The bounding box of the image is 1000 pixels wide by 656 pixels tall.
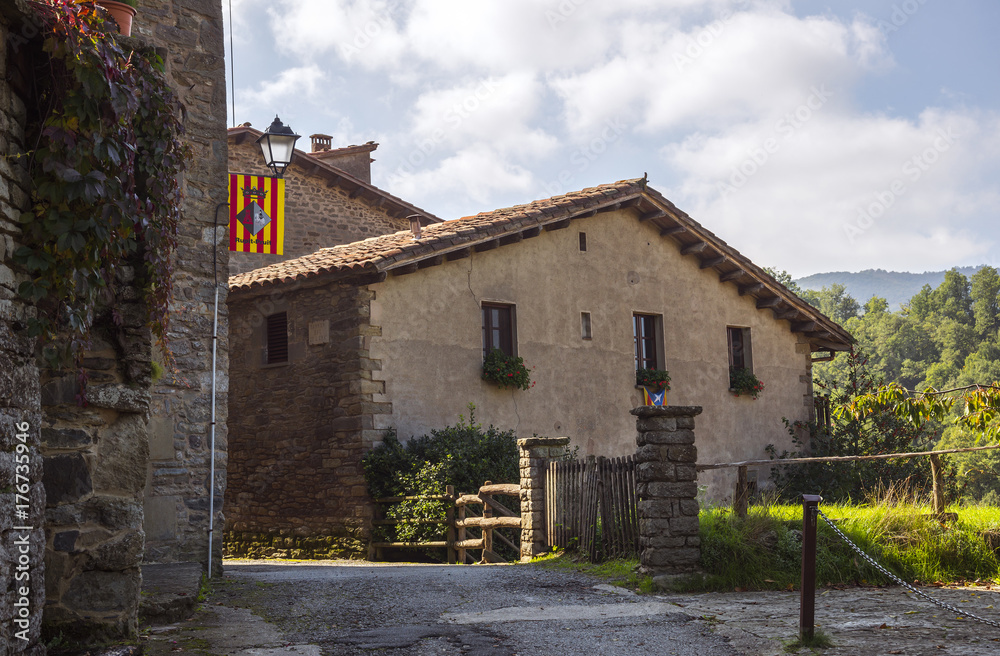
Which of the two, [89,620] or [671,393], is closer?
[89,620]

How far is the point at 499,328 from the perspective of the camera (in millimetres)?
13875

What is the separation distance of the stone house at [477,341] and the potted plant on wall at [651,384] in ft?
0.63

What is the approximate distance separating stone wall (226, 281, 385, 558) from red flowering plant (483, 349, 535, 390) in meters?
1.79

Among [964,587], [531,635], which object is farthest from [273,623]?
[964,587]

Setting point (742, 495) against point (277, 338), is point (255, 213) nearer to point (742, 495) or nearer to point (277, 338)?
point (277, 338)

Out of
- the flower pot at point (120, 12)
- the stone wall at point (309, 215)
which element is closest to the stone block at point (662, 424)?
the flower pot at point (120, 12)

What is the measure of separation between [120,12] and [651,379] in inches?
451

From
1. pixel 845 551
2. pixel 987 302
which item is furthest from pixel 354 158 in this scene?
pixel 987 302

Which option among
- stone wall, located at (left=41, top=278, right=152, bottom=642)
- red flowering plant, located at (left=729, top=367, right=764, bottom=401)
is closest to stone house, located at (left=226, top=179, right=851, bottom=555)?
red flowering plant, located at (left=729, top=367, right=764, bottom=401)

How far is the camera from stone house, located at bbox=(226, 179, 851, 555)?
12.4 metres

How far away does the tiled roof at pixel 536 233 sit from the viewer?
12.5 meters

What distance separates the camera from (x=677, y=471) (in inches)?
302

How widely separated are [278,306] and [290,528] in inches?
123

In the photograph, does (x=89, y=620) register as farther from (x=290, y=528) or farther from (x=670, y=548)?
(x=290, y=528)
